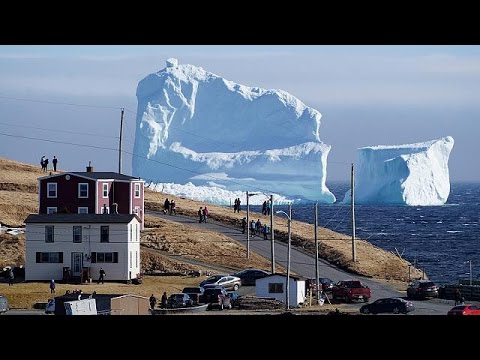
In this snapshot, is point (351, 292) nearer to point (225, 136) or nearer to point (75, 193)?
point (75, 193)

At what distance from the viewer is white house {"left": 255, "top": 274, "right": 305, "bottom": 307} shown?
92.9 feet

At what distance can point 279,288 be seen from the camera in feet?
94.1

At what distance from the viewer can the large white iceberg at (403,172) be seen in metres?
81.7

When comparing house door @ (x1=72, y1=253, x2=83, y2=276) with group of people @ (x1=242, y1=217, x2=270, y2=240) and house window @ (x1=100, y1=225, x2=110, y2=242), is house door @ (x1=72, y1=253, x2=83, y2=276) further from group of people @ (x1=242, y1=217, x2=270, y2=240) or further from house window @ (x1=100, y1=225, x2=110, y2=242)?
group of people @ (x1=242, y1=217, x2=270, y2=240)

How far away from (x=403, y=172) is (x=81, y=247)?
2095 inches

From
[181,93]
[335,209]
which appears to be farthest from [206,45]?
[335,209]

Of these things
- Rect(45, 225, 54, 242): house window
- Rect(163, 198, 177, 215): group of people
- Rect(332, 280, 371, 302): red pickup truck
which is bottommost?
Rect(332, 280, 371, 302): red pickup truck

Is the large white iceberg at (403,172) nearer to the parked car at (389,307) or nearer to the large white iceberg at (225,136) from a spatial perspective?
the large white iceberg at (225,136)

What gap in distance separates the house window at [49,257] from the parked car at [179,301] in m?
8.37

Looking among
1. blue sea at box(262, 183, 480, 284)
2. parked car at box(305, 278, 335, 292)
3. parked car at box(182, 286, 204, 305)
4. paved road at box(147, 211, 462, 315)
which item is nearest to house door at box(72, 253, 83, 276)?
parked car at box(182, 286, 204, 305)

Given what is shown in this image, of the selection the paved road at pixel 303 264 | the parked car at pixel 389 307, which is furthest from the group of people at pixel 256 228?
the parked car at pixel 389 307

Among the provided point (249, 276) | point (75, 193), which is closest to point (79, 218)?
point (75, 193)

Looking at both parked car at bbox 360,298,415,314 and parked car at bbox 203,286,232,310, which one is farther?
parked car at bbox 203,286,232,310
